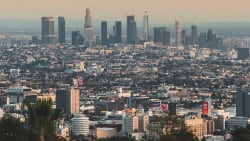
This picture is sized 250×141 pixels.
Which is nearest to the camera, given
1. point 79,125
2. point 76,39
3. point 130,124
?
point 79,125

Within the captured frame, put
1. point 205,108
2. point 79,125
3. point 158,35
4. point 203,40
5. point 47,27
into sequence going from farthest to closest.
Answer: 1. point 158,35
2. point 47,27
3. point 203,40
4. point 205,108
5. point 79,125

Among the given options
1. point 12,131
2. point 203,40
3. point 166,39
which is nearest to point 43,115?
point 12,131

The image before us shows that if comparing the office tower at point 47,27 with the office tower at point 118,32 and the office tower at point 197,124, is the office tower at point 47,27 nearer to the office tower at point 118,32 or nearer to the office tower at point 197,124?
the office tower at point 118,32

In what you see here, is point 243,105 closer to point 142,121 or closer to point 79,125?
point 142,121

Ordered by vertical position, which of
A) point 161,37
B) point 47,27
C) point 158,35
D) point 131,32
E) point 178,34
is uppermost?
point 47,27

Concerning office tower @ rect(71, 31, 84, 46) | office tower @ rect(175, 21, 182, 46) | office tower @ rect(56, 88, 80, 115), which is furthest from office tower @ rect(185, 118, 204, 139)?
office tower @ rect(175, 21, 182, 46)

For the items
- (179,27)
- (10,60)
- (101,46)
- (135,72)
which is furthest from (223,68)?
(179,27)
